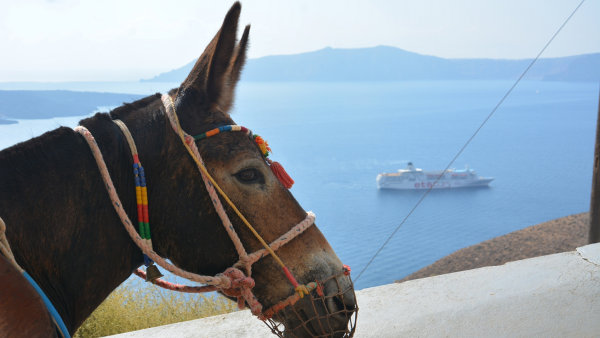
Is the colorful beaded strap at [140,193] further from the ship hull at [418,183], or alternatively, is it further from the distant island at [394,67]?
the distant island at [394,67]

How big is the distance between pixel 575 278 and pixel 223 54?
303 centimetres

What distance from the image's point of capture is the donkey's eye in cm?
136

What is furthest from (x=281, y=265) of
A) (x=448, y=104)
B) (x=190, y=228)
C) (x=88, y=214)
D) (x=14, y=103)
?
(x=448, y=104)

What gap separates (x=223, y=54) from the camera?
1323 mm

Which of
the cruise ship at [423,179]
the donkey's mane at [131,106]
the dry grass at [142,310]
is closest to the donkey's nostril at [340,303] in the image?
the donkey's mane at [131,106]

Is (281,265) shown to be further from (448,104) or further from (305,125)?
(448,104)

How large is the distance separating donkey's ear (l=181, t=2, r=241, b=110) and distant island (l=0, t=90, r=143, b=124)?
395 cm

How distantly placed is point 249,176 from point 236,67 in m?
0.35

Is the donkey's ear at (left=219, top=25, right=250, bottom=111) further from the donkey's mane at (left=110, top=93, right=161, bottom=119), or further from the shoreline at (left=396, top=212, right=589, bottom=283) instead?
the shoreline at (left=396, top=212, right=589, bottom=283)

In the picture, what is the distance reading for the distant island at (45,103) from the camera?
5363 mm

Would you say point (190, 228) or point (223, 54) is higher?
point (223, 54)

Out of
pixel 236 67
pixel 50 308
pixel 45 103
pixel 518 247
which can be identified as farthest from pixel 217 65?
pixel 518 247

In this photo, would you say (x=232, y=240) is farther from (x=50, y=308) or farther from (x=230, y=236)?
(x=50, y=308)

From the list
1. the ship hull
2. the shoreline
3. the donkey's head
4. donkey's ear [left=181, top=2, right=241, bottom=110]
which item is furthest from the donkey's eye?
the ship hull
